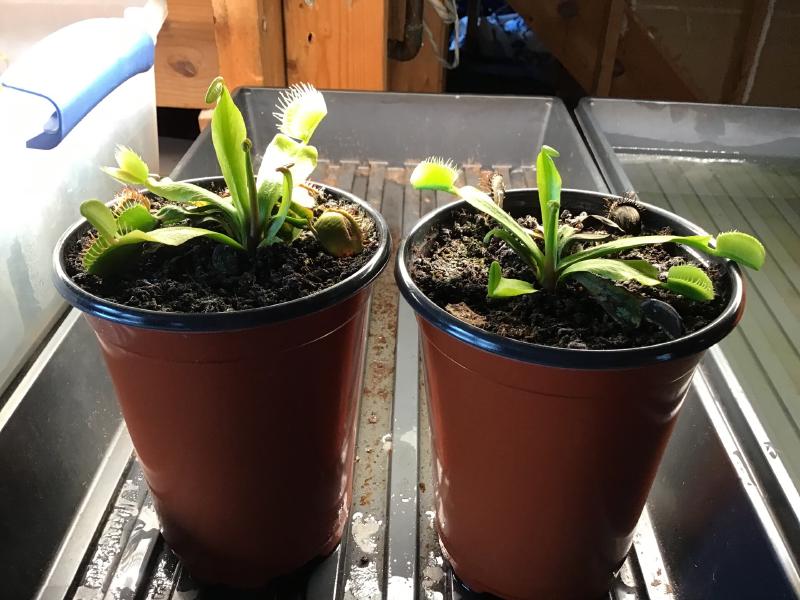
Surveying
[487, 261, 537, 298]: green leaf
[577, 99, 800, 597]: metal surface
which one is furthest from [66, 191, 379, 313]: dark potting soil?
[577, 99, 800, 597]: metal surface

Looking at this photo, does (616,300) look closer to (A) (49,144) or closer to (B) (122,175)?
(B) (122,175)

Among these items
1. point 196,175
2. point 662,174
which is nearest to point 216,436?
point 196,175

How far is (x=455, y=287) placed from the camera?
20.2 inches

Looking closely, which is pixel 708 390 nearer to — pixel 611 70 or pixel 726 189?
pixel 726 189

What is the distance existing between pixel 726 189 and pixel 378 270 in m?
0.84

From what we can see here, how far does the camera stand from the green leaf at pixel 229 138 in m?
0.51

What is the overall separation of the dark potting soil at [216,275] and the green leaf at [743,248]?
0.84 ft

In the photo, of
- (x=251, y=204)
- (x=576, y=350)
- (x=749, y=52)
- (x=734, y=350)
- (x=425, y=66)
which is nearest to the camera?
(x=576, y=350)

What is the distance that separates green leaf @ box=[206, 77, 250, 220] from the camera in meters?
0.51

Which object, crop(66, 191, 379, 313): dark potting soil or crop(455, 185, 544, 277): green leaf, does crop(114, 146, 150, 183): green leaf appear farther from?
crop(455, 185, 544, 277): green leaf

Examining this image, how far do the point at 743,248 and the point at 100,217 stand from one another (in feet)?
1.46

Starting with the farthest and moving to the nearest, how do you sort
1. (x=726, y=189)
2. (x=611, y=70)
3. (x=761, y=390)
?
(x=611, y=70)
(x=726, y=189)
(x=761, y=390)

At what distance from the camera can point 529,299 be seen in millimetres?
501

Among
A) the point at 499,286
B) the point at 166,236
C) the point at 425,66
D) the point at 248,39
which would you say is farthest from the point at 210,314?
the point at 425,66
